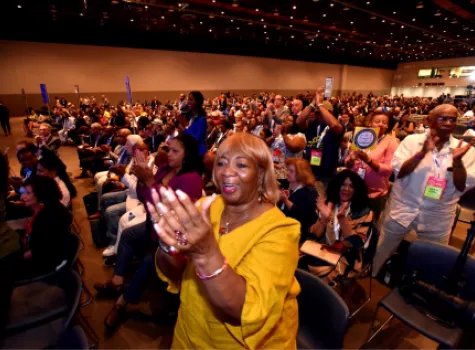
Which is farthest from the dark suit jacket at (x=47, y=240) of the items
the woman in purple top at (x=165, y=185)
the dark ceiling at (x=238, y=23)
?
the dark ceiling at (x=238, y=23)

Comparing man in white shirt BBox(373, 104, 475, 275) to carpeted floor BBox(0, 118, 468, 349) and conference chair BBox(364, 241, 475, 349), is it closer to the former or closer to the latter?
conference chair BBox(364, 241, 475, 349)

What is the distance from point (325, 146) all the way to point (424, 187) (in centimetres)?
118

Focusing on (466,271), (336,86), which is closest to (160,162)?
(466,271)

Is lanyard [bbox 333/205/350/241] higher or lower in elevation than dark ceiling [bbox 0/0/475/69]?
lower

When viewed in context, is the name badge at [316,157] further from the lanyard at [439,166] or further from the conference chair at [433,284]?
the conference chair at [433,284]

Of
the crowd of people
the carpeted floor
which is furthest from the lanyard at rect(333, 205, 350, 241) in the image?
the carpeted floor

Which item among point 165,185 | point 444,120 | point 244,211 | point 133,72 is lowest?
point 165,185

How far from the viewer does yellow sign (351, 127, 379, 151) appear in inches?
110

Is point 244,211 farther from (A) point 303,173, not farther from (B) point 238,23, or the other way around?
(B) point 238,23

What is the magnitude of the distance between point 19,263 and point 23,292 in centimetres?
26

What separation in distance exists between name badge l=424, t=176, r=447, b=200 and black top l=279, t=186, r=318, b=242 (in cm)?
91

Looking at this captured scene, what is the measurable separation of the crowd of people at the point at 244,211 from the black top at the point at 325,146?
13 millimetres

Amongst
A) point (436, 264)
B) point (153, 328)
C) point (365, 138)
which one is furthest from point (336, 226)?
point (153, 328)

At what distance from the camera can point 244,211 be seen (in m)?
1.21
